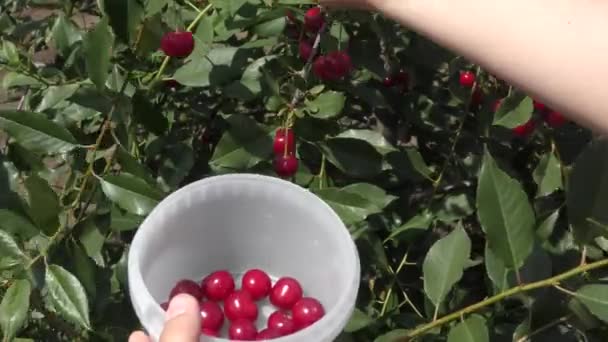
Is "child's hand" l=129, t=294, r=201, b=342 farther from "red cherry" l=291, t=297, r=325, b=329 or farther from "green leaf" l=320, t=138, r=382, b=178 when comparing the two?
"green leaf" l=320, t=138, r=382, b=178

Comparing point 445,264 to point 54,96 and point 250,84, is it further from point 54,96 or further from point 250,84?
point 54,96

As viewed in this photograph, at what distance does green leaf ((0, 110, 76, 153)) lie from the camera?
111 centimetres

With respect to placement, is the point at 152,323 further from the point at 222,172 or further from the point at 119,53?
the point at 119,53

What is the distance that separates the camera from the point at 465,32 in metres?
0.84

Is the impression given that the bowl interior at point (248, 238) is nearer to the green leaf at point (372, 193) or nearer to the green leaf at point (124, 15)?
the green leaf at point (372, 193)

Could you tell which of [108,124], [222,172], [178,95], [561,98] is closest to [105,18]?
[108,124]

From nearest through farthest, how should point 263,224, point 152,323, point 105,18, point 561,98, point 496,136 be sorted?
point 561,98
point 152,323
point 105,18
point 263,224
point 496,136

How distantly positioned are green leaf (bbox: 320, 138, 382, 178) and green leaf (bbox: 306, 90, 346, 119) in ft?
0.21

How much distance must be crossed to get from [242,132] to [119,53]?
21 cm

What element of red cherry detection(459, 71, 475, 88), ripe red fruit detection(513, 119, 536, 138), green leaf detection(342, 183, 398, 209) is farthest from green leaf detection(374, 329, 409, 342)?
red cherry detection(459, 71, 475, 88)

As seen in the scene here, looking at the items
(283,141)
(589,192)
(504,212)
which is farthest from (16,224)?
(589,192)

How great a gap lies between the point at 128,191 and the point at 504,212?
45cm

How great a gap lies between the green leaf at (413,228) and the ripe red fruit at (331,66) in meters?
0.23

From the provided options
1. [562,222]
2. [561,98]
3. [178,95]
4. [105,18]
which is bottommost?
[178,95]
